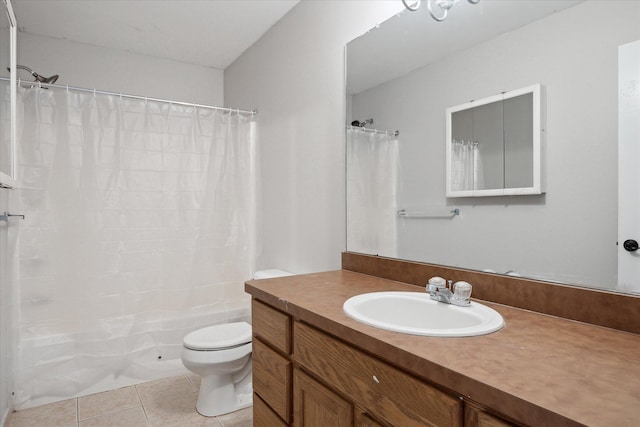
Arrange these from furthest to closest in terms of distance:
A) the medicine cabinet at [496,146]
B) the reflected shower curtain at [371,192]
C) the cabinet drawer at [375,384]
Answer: the reflected shower curtain at [371,192] < the medicine cabinet at [496,146] < the cabinet drawer at [375,384]

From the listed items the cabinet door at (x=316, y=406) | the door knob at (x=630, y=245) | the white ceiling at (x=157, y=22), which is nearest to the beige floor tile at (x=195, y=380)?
the cabinet door at (x=316, y=406)

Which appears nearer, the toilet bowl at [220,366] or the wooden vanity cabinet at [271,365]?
the wooden vanity cabinet at [271,365]

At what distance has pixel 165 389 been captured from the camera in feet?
7.84

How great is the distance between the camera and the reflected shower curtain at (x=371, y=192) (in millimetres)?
1683

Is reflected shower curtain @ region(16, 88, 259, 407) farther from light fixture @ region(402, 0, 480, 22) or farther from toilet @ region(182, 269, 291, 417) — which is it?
light fixture @ region(402, 0, 480, 22)

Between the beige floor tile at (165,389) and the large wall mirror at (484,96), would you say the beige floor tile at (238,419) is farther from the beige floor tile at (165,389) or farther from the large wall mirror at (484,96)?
the large wall mirror at (484,96)

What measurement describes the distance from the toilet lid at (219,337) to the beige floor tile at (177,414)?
15.7 inches

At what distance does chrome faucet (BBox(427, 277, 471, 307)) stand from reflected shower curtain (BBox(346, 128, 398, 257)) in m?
0.43

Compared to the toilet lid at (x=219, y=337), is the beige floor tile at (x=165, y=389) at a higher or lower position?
lower

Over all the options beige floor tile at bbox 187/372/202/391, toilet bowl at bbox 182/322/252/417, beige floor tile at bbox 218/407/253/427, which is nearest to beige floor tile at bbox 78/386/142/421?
beige floor tile at bbox 187/372/202/391

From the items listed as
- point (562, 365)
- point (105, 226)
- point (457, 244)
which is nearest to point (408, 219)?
point (457, 244)

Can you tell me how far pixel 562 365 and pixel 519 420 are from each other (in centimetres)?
20

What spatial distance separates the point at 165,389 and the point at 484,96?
2.48 metres

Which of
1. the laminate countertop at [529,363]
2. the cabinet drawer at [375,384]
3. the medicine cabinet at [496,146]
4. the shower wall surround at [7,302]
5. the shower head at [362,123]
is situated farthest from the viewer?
the shower wall surround at [7,302]
